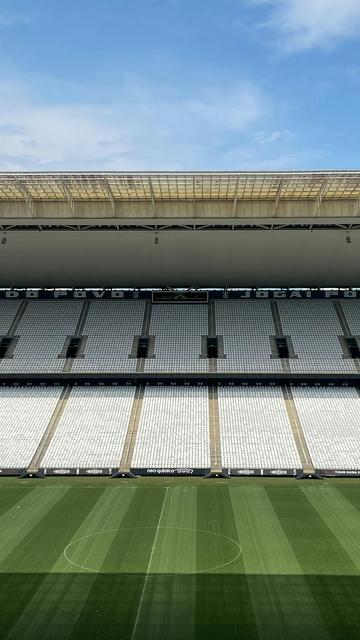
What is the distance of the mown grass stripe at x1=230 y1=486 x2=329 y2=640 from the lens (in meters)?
12.1

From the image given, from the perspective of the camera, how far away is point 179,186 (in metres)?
28.9

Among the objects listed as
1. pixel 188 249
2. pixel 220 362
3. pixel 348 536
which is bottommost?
pixel 348 536

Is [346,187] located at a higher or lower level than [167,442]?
higher

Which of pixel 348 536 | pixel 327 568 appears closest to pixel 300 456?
pixel 348 536

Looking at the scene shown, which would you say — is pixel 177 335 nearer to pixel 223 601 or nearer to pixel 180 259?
pixel 180 259

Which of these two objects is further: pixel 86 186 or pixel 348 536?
pixel 86 186

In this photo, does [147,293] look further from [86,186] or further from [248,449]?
[248,449]

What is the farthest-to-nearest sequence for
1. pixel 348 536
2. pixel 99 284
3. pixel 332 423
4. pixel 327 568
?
pixel 99 284
pixel 332 423
pixel 348 536
pixel 327 568

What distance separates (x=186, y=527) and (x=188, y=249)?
19.2 m

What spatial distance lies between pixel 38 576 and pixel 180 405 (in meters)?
17.3

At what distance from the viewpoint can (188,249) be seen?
33.8m

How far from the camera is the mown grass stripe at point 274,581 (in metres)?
12.1

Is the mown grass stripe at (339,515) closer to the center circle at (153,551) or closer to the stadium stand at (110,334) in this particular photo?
the center circle at (153,551)

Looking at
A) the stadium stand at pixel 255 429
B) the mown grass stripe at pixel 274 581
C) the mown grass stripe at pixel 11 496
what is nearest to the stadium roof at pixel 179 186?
the stadium stand at pixel 255 429
